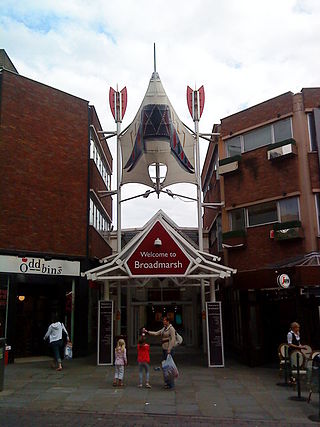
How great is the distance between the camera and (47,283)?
17.1 metres

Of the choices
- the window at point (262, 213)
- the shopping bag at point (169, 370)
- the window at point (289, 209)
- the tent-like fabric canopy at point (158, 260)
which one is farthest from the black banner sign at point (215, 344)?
the window at point (289, 209)

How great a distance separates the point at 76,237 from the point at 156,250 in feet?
14.6

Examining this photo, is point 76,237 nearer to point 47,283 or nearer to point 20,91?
point 47,283

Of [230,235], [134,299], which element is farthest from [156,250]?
[134,299]

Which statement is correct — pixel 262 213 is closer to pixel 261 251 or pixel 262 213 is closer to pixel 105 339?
pixel 261 251

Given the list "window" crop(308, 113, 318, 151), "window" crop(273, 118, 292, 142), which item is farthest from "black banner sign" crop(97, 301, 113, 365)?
"window" crop(308, 113, 318, 151)

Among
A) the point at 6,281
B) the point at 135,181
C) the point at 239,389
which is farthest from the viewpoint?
the point at 135,181

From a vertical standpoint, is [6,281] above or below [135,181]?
below

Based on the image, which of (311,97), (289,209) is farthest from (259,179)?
(311,97)

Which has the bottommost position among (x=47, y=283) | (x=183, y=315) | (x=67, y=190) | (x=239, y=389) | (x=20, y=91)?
(x=239, y=389)

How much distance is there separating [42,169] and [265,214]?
8.74 m

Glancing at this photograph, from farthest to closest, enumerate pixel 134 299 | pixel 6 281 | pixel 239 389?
1. pixel 134 299
2. pixel 6 281
3. pixel 239 389

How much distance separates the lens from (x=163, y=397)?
34.0 feet

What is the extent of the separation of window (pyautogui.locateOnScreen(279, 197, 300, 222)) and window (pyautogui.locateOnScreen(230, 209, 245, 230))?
6.12 ft
